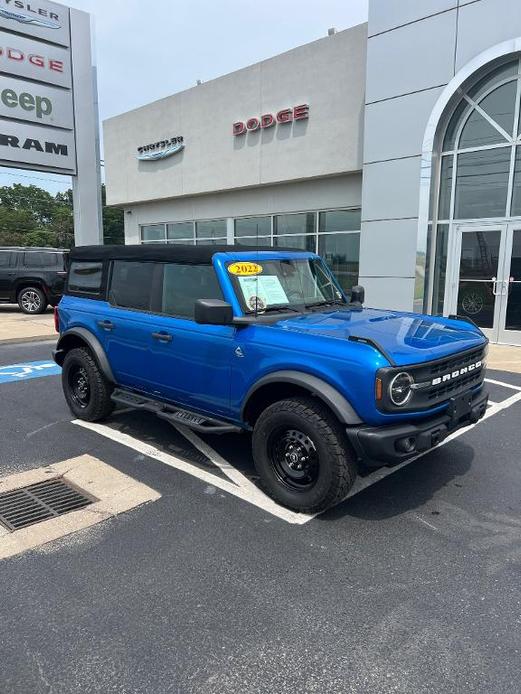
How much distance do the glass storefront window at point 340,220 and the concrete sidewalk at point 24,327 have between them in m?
7.52

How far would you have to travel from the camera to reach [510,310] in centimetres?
1000

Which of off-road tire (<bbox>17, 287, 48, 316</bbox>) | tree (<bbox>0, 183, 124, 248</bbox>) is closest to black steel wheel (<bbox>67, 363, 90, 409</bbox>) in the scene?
off-road tire (<bbox>17, 287, 48, 316</bbox>)

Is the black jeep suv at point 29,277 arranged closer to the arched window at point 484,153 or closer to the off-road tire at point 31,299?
the off-road tire at point 31,299

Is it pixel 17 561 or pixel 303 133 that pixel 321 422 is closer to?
pixel 17 561

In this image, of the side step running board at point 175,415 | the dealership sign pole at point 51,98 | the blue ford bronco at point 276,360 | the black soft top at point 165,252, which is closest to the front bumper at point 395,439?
the blue ford bronco at point 276,360

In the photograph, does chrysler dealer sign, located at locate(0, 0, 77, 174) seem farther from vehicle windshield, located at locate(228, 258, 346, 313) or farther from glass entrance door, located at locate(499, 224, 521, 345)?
vehicle windshield, located at locate(228, 258, 346, 313)

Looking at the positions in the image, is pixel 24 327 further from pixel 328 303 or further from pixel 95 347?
pixel 328 303

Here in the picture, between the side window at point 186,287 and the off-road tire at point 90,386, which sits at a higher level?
the side window at point 186,287

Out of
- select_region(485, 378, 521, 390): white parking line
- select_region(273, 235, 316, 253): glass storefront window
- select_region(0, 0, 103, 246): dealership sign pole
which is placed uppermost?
select_region(0, 0, 103, 246): dealership sign pole

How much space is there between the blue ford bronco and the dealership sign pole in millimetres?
11195

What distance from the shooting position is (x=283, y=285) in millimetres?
4234

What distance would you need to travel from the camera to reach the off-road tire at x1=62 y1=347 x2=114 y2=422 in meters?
5.04

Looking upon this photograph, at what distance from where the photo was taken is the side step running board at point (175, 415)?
12.7 feet

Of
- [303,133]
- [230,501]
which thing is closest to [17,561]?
[230,501]
